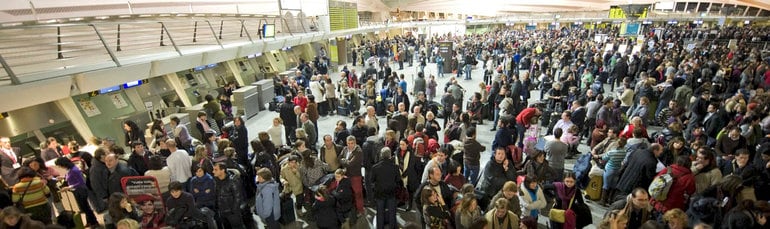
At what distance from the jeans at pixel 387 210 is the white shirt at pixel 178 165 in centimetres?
263

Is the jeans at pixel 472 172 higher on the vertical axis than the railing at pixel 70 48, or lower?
lower

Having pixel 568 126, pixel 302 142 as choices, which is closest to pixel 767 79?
pixel 568 126

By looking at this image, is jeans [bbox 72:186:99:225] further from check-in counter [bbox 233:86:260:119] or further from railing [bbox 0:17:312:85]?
check-in counter [bbox 233:86:260:119]

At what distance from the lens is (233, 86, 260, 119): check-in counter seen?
10.9 meters

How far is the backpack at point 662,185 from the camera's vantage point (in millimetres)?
4348

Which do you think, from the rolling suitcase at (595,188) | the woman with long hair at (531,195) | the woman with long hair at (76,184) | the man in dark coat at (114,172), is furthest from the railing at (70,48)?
the rolling suitcase at (595,188)

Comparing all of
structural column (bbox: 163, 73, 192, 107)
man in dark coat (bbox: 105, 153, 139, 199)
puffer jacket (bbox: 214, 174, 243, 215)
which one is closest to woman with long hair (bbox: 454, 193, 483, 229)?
puffer jacket (bbox: 214, 174, 243, 215)

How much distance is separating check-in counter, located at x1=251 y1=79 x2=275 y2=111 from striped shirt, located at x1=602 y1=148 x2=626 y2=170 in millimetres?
9663

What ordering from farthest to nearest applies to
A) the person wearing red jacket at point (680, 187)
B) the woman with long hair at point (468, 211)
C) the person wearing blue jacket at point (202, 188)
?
the person wearing blue jacket at point (202, 188) → the person wearing red jacket at point (680, 187) → the woman with long hair at point (468, 211)

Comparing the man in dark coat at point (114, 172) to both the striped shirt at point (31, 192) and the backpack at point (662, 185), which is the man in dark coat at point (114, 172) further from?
the backpack at point (662, 185)

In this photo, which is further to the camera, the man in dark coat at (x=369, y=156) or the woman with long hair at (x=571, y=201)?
the man in dark coat at (x=369, y=156)

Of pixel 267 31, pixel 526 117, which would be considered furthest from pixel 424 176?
pixel 267 31

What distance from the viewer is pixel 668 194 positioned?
438 centimetres

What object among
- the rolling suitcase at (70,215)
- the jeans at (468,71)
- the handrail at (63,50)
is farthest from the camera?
the jeans at (468,71)
